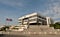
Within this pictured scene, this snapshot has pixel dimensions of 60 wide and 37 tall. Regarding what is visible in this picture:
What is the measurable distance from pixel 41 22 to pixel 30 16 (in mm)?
9448

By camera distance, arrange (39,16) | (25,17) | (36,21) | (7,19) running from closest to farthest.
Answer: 1. (7,19)
2. (36,21)
3. (39,16)
4. (25,17)

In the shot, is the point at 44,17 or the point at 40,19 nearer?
the point at 40,19

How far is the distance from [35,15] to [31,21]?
4.91m

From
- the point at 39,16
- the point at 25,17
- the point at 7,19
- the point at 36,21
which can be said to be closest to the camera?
the point at 7,19

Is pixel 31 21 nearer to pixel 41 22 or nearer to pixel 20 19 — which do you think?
pixel 41 22

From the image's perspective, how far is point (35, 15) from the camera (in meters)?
77.1

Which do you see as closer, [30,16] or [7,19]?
[7,19]

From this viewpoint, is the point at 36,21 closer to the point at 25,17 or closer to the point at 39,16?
the point at 39,16

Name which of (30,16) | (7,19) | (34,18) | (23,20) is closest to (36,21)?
(34,18)

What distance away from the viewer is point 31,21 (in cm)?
7888

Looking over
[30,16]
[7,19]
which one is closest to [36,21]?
[30,16]

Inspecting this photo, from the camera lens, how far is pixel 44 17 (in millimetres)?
82875

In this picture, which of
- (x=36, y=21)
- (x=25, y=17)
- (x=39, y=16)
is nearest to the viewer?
(x=36, y=21)

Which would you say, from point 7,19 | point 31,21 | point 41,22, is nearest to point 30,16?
point 31,21
